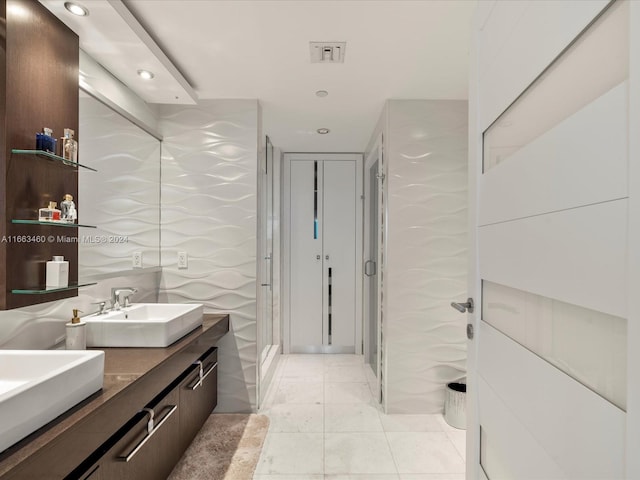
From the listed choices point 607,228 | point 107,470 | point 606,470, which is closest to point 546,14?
point 607,228

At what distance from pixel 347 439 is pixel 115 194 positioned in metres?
2.15

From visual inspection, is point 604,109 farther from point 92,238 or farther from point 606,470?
point 92,238

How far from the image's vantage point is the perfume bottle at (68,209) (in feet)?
5.34

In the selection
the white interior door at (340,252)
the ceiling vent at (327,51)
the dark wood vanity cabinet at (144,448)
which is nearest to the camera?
the dark wood vanity cabinet at (144,448)

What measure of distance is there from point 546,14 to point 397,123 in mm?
2097

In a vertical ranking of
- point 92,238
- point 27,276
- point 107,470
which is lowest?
point 107,470

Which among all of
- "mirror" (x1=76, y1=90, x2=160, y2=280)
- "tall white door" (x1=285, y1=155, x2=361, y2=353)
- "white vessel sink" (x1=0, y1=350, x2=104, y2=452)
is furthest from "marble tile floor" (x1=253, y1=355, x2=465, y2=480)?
"mirror" (x1=76, y1=90, x2=160, y2=280)

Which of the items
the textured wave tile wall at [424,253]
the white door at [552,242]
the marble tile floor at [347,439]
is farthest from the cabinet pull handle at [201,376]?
the white door at [552,242]

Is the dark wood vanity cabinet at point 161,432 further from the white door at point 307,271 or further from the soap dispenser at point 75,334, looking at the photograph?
the white door at point 307,271

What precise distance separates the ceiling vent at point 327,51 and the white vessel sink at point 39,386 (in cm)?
181

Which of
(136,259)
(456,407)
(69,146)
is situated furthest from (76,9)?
(456,407)

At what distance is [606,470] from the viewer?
0.56 metres

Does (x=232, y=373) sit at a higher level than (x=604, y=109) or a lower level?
lower

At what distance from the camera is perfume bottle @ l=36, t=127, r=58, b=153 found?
4.90ft
